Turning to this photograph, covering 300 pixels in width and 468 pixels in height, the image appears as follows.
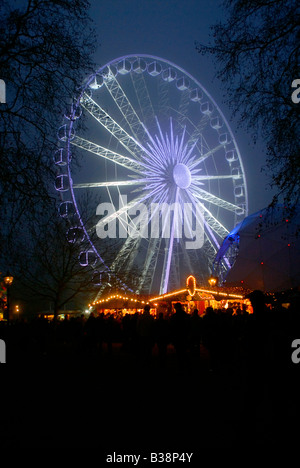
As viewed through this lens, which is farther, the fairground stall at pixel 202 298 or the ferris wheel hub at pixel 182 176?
the fairground stall at pixel 202 298

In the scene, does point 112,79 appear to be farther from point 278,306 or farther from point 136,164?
point 278,306

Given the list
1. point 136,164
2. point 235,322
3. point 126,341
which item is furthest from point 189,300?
point 235,322

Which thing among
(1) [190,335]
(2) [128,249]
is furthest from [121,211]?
(1) [190,335]

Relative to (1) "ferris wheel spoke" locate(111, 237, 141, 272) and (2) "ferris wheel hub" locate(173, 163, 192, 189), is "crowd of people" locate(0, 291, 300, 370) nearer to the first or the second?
(1) "ferris wheel spoke" locate(111, 237, 141, 272)

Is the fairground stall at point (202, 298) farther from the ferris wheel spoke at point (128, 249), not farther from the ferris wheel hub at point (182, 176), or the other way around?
the ferris wheel hub at point (182, 176)

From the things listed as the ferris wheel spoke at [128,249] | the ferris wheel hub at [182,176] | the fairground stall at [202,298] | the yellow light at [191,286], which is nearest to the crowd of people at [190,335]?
the ferris wheel spoke at [128,249]

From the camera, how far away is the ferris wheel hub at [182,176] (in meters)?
25.7

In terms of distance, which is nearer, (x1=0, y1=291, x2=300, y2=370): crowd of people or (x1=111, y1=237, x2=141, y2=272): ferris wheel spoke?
(x1=0, y1=291, x2=300, y2=370): crowd of people

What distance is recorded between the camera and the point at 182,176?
85.5 ft

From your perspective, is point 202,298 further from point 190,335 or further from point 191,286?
point 190,335

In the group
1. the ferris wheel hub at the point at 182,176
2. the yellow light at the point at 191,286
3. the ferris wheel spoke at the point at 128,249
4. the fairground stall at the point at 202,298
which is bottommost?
the fairground stall at the point at 202,298

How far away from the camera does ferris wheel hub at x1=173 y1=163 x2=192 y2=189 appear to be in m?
25.7

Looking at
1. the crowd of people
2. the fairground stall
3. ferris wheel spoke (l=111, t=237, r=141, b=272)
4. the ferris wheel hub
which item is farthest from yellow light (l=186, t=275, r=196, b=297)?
the crowd of people

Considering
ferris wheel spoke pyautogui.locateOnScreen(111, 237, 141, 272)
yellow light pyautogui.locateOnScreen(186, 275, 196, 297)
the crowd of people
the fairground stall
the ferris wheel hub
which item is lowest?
the crowd of people
